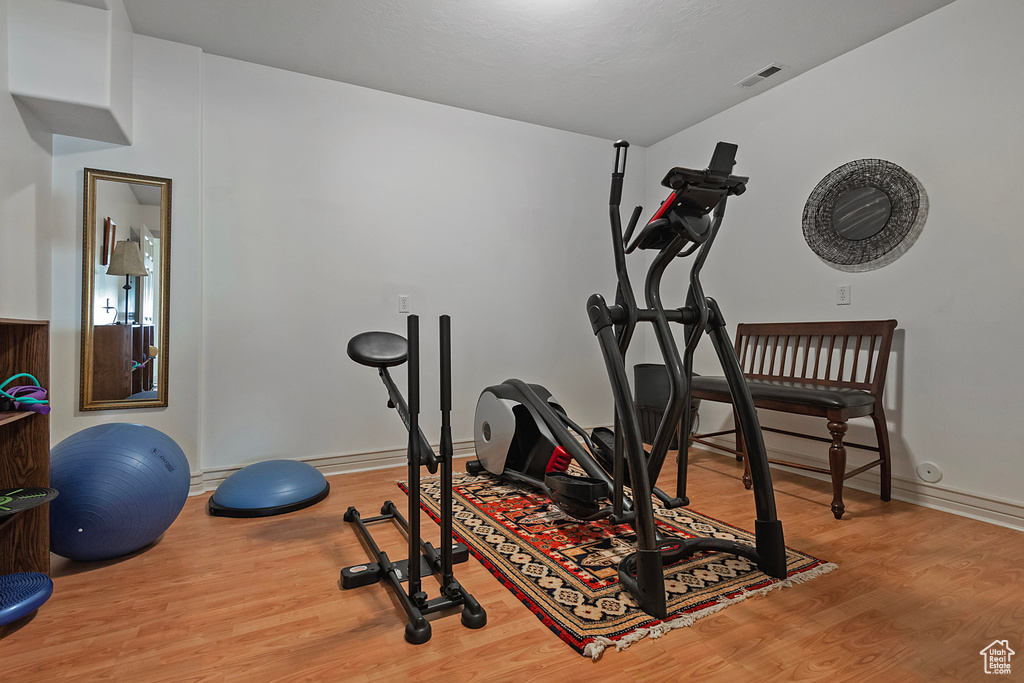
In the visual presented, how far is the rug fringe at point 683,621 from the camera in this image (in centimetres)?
140

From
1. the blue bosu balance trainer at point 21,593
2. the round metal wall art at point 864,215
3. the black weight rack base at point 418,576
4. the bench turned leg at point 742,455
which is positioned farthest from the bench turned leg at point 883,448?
the blue bosu balance trainer at point 21,593

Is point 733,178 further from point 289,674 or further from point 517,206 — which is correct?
point 517,206

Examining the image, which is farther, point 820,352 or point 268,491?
point 820,352

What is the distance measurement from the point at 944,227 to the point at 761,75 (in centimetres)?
140

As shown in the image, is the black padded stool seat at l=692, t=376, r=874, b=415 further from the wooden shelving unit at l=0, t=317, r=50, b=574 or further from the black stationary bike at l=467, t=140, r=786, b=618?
the wooden shelving unit at l=0, t=317, r=50, b=574

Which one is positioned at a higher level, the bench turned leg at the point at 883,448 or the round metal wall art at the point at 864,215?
the round metal wall art at the point at 864,215

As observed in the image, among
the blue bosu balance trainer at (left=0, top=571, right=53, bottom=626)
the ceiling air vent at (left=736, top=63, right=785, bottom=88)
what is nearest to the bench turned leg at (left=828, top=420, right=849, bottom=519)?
the ceiling air vent at (left=736, top=63, right=785, bottom=88)

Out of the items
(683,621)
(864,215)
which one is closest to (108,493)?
(683,621)

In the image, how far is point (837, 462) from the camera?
93.0 inches

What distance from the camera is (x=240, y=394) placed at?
3.01m

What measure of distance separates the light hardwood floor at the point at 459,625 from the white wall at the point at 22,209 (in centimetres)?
117

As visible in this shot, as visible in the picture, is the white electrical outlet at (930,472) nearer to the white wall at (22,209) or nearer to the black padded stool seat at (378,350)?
the black padded stool seat at (378,350)

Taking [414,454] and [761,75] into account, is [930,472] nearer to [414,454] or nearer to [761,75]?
[761,75]

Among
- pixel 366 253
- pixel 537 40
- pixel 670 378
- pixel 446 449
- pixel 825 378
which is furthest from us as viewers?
pixel 366 253
